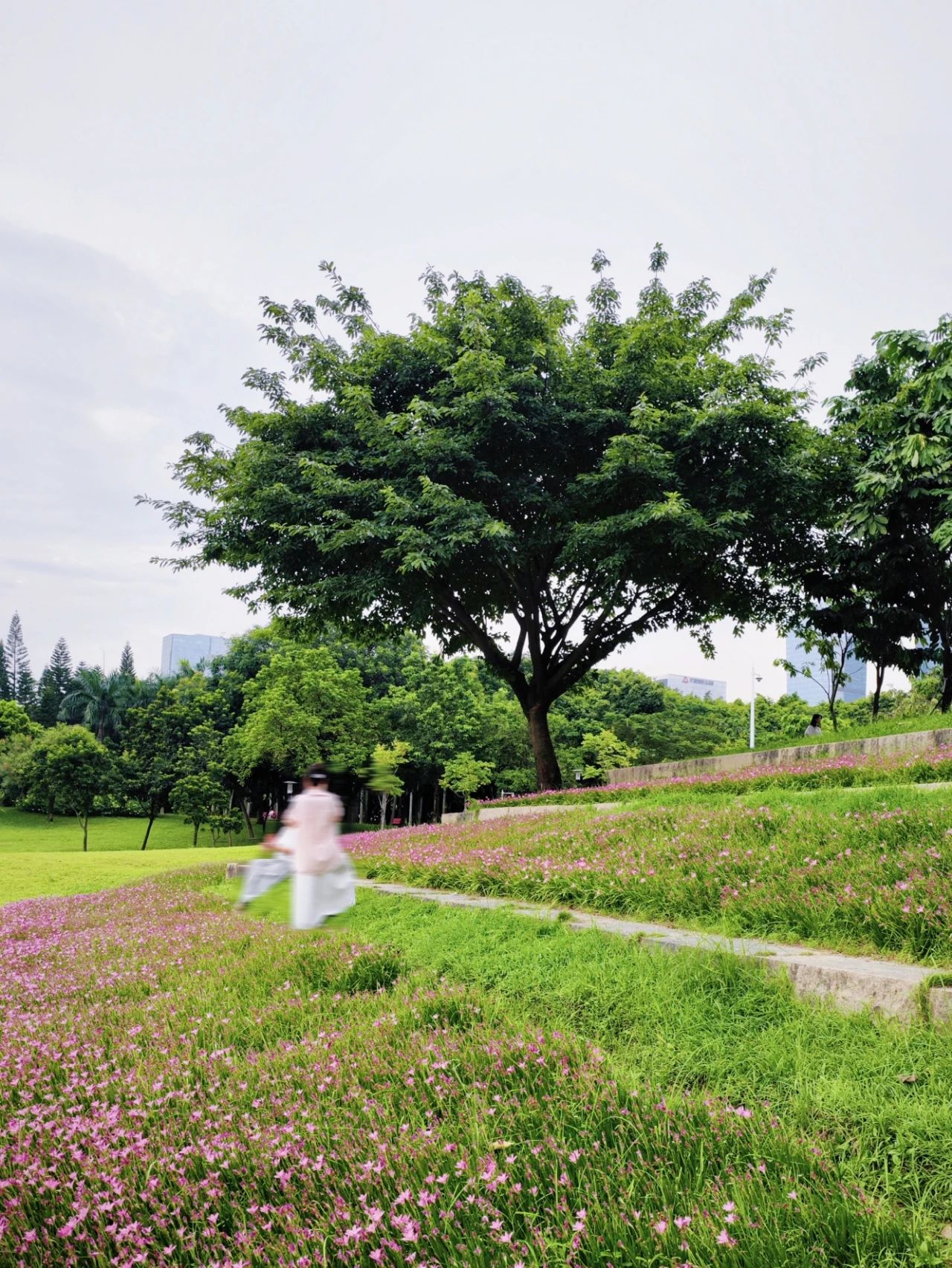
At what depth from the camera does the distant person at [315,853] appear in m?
5.84

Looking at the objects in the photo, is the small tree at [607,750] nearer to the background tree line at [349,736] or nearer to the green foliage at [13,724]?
the background tree line at [349,736]

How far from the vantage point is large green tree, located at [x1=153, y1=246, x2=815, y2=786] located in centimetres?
1647

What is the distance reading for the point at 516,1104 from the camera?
3014mm

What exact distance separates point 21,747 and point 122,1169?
67.6m

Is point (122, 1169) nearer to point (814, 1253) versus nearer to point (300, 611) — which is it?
point (814, 1253)

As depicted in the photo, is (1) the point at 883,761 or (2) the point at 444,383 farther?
(2) the point at 444,383

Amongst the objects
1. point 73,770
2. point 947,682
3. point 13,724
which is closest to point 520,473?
point 947,682

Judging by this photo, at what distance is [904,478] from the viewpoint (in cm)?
→ 1762

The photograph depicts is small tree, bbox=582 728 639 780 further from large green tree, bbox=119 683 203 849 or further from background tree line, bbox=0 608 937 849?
large green tree, bbox=119 683 203 849

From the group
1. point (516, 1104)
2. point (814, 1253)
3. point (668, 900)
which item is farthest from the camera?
point (668, 900)

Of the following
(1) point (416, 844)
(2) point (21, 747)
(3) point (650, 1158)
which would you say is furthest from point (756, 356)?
(2) point (21, 747)

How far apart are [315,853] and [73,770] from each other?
46744mm

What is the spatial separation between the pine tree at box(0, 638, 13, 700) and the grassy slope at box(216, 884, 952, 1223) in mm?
101539

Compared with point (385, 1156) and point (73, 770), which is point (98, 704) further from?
point (385, 1156)
